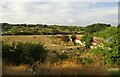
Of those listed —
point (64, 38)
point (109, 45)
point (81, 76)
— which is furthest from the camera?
point (64, 38)

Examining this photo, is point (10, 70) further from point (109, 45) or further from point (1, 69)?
point (109, 45)

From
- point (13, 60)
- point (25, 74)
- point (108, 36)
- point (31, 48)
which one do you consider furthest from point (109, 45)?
point (25, 74)

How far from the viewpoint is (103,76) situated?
988 centimetres

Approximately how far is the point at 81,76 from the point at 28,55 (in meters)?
5.41

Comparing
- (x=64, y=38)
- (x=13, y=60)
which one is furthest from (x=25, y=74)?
(x=64, y=38)

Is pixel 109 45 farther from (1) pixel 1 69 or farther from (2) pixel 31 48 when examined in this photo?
(1) pixel 1 69

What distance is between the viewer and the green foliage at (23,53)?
14398 millimetres

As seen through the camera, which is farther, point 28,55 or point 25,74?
point 28,55

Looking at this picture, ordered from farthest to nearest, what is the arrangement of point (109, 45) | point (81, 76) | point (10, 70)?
point (109, 45), point (10, 70), point (81, 76)

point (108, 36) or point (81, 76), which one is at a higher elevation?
point (108, 36)

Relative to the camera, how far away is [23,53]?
14.8 metres

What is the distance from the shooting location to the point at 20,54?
14820 mm

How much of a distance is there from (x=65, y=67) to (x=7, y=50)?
201 inches

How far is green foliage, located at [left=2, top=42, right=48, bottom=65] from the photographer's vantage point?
14.4m
